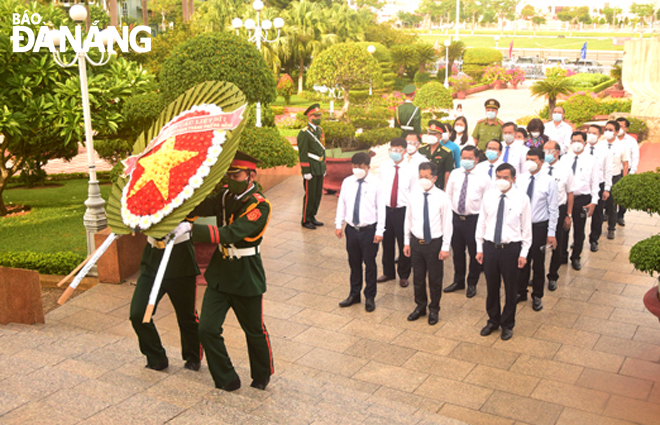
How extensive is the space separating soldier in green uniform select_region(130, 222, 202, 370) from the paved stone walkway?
0.57 feet

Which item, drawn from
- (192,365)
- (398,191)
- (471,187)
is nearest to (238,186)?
(192,365)

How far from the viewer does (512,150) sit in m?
9.64

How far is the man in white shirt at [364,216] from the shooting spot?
7.44 metres

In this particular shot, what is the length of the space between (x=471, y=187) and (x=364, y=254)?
1575mm

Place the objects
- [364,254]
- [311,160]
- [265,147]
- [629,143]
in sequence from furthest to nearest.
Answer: [311,160] → [629,143] → [265,147] → [364,254]

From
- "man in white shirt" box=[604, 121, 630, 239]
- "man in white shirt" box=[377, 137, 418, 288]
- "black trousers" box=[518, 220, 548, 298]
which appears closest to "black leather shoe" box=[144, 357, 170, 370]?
"man in white shirt" box=[377, 137, 418, 288]

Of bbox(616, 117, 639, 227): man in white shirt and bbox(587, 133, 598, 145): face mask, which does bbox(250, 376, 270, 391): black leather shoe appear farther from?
bbox(616, 117, 639, 227): man in white shirt

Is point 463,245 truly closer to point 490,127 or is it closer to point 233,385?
point 490,127

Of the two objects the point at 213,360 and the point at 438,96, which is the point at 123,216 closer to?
the point at 213,360

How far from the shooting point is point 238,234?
484cm

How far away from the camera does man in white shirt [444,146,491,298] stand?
7.88 m

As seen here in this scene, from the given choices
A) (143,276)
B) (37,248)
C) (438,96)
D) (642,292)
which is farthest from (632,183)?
(438,96)

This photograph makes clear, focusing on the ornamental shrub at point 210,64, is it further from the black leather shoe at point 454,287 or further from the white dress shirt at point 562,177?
the white dress shirt at point 562,177

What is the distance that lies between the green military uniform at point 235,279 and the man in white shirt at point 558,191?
440 cm
